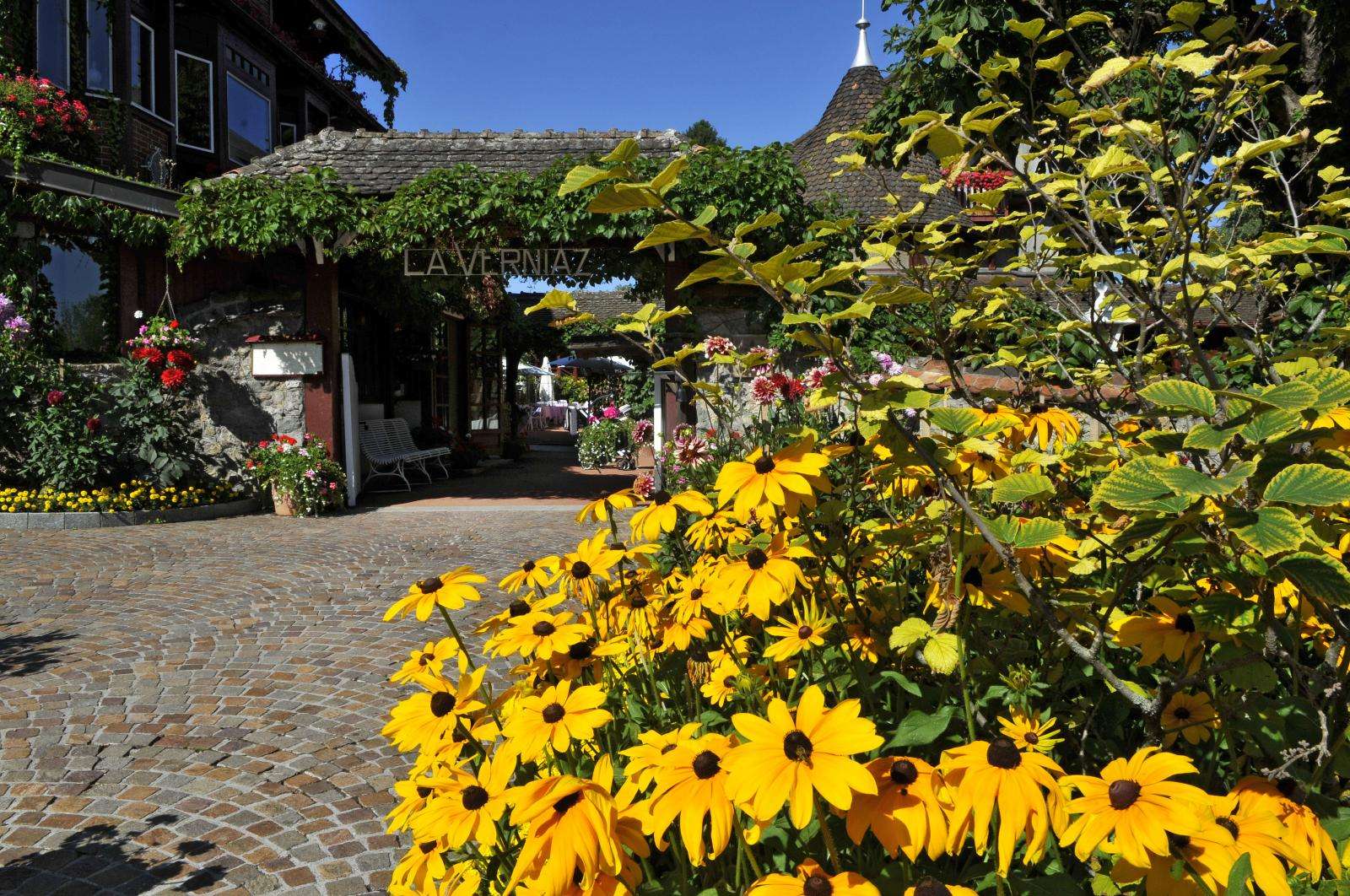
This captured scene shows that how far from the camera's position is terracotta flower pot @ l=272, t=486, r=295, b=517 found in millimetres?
9414

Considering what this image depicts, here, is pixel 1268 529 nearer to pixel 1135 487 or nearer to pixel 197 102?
pixel 1135 487

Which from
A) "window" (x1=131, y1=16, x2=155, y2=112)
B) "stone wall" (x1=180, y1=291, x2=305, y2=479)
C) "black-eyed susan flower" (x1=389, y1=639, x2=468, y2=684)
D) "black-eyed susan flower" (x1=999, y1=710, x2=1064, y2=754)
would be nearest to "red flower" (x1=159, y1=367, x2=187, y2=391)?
"stone wall" (x1=180, y1=291, x2=305, y2=479)

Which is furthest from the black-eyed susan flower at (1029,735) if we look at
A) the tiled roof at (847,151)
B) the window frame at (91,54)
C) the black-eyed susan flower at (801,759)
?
the window frame at (91,54)

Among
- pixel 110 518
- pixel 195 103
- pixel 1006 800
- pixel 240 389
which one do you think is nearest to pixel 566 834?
pixel 1006 800

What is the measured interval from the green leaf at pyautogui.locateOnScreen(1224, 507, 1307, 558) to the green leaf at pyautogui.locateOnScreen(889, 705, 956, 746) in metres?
0.48

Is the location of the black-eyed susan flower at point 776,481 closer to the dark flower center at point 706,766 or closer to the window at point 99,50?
the dark flower center at point 706,766

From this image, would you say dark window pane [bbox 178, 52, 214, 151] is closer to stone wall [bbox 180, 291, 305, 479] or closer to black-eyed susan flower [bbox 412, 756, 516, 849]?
stone wall [bbox 180, 291, 305, 479]

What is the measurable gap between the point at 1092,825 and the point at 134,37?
16140mm

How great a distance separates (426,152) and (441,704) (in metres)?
10.1

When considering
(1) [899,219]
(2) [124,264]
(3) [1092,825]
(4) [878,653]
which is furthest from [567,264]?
(3) [1092,825]

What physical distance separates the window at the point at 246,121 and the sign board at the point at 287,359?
22.6ft

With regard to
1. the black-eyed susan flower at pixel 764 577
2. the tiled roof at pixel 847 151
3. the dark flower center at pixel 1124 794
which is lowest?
the dark flower center at pixel 1124 794

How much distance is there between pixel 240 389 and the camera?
32.2 feet

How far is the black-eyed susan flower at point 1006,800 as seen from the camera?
3.01 ft
